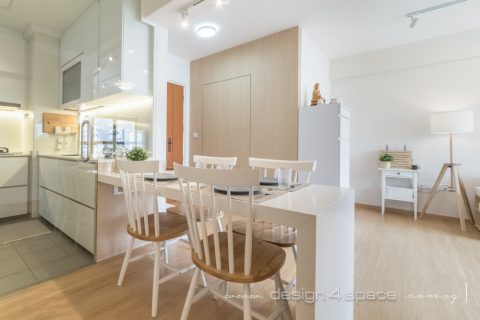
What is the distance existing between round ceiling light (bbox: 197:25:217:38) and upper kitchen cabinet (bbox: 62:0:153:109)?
2.51 ft

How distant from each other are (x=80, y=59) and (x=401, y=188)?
4.76 meters

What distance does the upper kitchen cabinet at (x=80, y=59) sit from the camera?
2.60m

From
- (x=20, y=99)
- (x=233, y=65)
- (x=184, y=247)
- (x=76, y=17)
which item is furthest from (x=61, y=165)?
(x=233, y=65)

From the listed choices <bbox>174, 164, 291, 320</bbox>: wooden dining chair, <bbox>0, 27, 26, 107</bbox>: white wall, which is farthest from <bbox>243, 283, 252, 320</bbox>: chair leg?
<bbox>0, 27, 26, 107</bbox>: white wall

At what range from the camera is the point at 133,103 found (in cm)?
258

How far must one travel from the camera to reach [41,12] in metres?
2.66

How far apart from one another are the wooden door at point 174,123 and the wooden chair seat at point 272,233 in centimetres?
280

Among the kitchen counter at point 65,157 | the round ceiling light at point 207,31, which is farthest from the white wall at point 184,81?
the kitchen counter at point 65,157

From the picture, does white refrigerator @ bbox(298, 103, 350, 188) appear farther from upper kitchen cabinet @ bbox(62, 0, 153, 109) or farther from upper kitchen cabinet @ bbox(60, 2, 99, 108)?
upper kitchen cabinet @ bbox(60, 2, 99, 108)

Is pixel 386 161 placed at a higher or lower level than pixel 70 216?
higher

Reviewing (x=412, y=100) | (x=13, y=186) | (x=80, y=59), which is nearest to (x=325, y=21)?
(x=412, y=100)

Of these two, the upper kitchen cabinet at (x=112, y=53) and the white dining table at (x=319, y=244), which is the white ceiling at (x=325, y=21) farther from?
the white dining table at (x=319, y=244)

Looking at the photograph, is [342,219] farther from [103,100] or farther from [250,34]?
[250,34]

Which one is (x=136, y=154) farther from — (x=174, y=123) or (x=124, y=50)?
(x=174, y=123)
